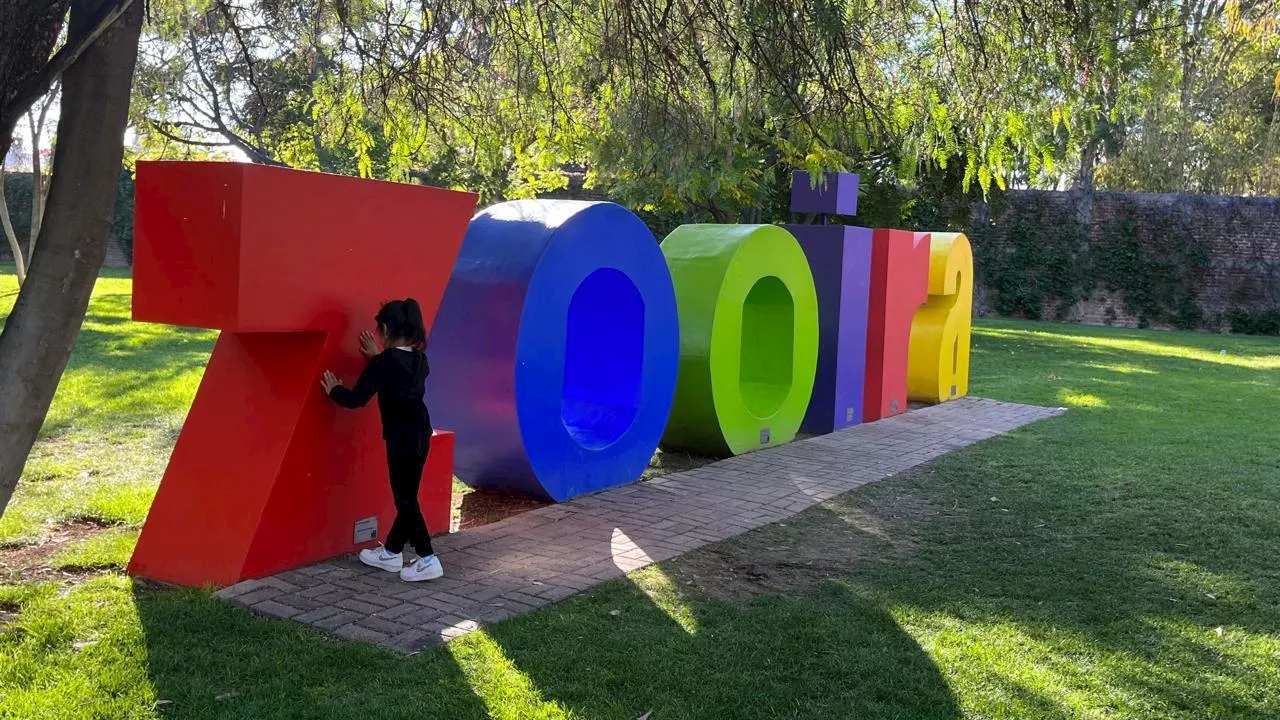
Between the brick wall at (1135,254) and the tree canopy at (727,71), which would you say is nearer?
A: the tree canopy at (727,71)

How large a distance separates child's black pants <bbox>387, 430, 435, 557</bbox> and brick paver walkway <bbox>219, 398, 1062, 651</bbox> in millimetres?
215

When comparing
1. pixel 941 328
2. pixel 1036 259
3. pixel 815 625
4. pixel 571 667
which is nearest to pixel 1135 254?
pixel 1036 259

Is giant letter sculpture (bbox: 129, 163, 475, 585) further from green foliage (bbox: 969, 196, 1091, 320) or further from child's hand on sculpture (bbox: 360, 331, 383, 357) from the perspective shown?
green foliage (bbox: 969, 196, 1091, 320)

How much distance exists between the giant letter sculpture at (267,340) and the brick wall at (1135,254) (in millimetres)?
23029

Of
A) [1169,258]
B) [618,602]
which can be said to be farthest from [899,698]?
[1169,258]

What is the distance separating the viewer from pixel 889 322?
11.5 metres

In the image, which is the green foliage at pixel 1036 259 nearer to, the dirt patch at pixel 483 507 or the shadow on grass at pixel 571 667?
the dirt patch at pixel 483 507

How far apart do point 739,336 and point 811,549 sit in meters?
3.06

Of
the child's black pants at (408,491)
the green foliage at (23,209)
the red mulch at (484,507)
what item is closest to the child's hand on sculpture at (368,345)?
the child's black pants at (408,491)

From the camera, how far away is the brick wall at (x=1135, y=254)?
2661 cm

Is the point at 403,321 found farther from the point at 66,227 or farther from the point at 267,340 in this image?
the point at 66,227

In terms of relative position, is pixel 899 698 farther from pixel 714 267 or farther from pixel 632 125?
pixel 714 267

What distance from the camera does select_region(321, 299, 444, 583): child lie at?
537 centimetres

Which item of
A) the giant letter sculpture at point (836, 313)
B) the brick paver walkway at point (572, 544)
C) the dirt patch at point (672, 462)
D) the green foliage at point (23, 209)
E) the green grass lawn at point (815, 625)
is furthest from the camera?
the green foliage at point (23, 209)
